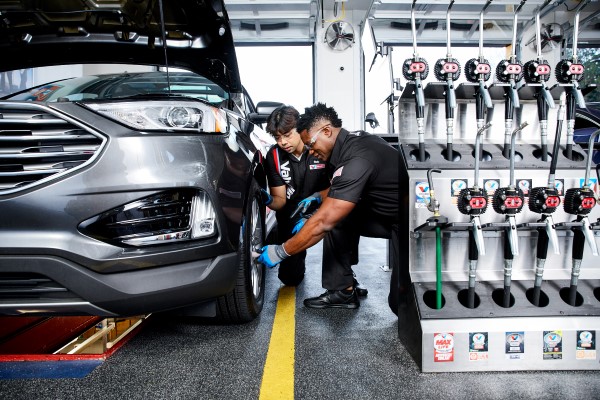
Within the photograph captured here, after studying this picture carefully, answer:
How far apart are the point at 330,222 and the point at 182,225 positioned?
29.6 inches

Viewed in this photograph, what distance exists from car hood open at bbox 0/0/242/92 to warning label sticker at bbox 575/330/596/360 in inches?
78.2

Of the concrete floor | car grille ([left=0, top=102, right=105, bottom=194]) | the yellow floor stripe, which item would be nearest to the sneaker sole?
the yellow floor stripe

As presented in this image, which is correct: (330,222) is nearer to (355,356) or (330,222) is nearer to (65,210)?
(355,356)

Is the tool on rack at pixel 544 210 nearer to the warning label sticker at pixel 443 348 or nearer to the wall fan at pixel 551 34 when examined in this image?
the warning label sticker at pixel 443 348

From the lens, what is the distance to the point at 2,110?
129cm

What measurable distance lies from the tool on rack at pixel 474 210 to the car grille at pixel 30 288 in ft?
4.42

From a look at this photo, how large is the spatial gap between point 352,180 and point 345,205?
0.12m

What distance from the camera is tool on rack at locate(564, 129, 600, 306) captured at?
1.56 m

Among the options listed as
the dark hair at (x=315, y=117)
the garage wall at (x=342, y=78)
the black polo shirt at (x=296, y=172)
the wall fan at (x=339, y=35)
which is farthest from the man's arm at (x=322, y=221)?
the wall fan at (x=339, y=35)

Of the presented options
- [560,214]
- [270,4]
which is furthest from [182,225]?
[270,4]

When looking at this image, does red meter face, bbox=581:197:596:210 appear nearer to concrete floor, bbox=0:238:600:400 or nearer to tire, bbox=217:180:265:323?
concrete floor, bbox=0:238:600:400

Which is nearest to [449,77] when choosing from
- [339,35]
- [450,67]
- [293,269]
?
[450,67]

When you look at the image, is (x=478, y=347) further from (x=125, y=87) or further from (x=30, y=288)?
(x=125, y=87)

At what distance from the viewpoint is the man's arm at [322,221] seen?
1947 millimetres
